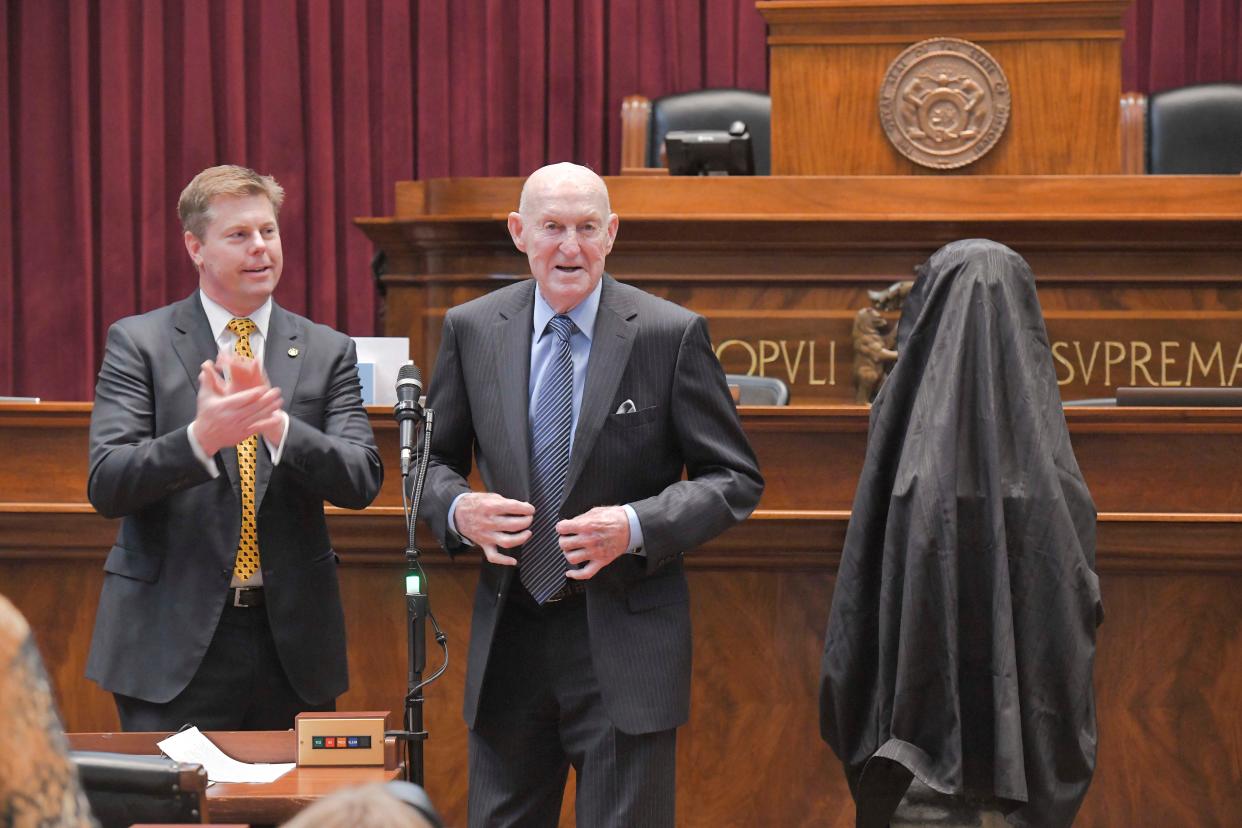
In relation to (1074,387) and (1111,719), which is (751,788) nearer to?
(1111,719)

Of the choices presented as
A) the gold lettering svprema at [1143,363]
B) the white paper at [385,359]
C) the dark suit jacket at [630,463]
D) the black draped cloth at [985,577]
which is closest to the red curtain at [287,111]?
the gold lettering svprema at [1143,363]

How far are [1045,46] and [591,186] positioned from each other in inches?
131

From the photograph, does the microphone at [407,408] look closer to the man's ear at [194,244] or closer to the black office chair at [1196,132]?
the man's ear at [194,244]

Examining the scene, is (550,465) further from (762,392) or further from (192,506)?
(762,392)

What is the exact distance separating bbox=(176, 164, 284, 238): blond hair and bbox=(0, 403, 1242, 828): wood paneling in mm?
769

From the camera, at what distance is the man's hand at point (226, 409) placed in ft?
7.83

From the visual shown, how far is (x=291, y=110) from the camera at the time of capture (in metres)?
7.21

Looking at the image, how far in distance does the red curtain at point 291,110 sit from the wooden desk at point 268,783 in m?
5.10

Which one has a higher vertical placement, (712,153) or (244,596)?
(712,153)

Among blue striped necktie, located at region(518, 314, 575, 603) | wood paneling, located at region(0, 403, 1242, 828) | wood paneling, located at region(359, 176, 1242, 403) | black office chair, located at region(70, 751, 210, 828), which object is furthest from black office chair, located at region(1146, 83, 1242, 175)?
black office chair, located at region(70, 751, 210, 828)

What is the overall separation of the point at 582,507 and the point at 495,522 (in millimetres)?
169

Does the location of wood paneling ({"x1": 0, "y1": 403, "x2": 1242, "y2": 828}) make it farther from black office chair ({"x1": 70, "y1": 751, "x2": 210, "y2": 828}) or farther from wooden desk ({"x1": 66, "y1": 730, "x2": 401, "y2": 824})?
black office chair ({"x1": 70, "y1": 751, "x2": 210, "y2": 828})

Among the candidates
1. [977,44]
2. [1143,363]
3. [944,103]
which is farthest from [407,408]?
[977,44]

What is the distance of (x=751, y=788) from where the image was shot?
3109mm
